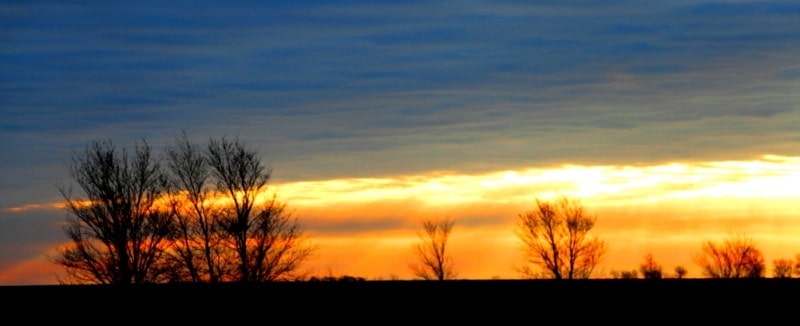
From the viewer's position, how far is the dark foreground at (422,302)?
83.0 feet

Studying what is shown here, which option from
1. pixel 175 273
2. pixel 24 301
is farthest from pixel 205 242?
pixel 24 301

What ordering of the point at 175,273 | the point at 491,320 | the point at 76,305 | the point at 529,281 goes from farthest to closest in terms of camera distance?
the point at 175,273, the point at 529,281, the point at 76,305, the point at 491,320

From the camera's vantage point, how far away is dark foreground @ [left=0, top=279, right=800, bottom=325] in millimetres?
25297

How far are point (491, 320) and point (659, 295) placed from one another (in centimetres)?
455

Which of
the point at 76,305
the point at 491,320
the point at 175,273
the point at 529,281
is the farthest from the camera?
the point at 175,273

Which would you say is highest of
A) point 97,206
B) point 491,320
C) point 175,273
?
point 97,206

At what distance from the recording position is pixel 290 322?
2533cm

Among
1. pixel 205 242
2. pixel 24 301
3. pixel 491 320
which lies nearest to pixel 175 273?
pixel 205 242

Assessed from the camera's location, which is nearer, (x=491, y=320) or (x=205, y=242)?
(x=491, y=320)

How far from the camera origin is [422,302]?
26703 mm

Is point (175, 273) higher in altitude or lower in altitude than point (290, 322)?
higher

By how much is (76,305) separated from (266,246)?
153 ft

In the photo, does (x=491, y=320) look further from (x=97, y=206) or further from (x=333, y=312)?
(x=97, y=206)

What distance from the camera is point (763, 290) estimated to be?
27.4 m
